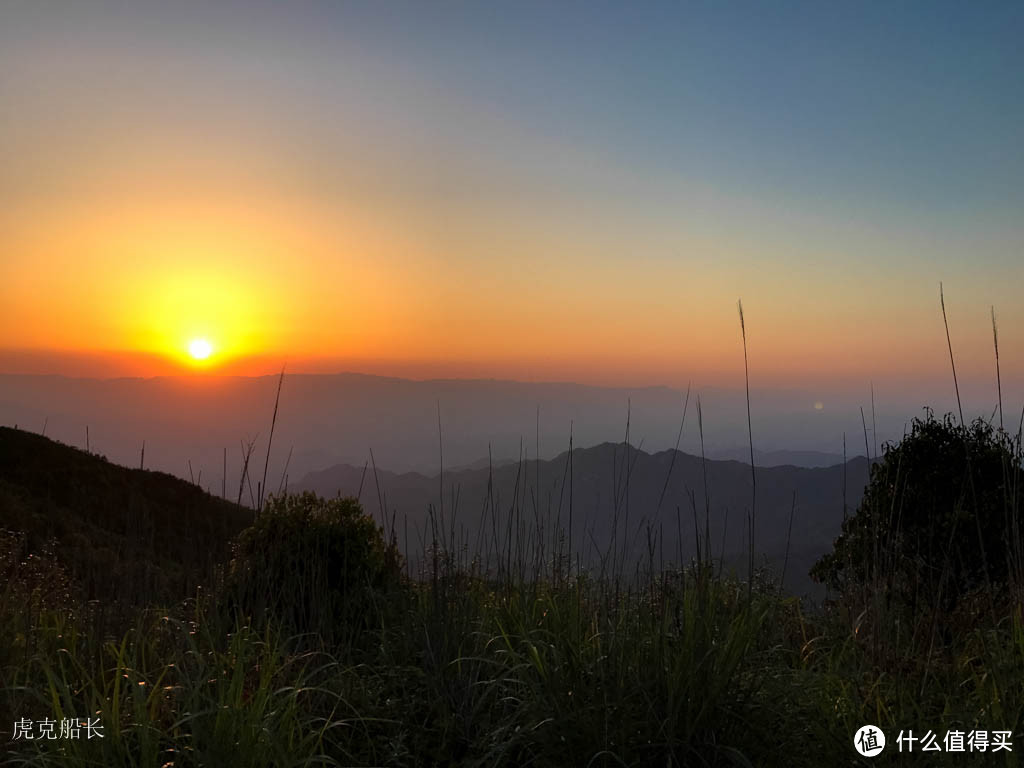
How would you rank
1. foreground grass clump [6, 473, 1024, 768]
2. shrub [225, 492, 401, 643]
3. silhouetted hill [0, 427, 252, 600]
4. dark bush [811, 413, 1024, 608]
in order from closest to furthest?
1. foreground grass clump [6, 473, 1024, 768]
2. shrub [225, 492, 401, 643]
3. dark bush [811, 413, 1024, 608]
4. silhouetted hill [0, 427, 252, 600]

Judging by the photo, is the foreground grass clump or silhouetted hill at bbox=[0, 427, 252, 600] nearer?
the foreground grass clump

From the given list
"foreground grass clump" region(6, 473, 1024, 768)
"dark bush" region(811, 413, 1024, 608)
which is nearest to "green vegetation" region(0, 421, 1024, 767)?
"foreground grass clump" region(6, 473, 1024, 768)

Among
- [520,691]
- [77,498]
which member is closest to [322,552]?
[520,691]

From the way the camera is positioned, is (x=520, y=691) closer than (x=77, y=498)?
Yes

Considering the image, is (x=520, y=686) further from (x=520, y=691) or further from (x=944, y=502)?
(x=944, y=502)

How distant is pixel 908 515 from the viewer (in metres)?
7.88

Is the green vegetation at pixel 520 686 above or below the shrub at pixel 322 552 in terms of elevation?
below

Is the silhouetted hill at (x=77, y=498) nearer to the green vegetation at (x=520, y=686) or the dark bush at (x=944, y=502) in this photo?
the green vegetation at (x=520, y=686)

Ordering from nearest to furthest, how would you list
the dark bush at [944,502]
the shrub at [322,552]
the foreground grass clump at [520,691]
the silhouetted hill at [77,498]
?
the foreground grass clump at [520,691] < the shrub at [322,552] < the dark bush at [944,502] < the silhouetted hill at [77,498]

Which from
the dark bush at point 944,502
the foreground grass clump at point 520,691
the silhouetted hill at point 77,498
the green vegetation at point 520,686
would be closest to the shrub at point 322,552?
the green vegetation at point 520,686

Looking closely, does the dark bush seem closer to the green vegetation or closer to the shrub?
the green vegetation

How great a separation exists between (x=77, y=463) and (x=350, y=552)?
69.2ft

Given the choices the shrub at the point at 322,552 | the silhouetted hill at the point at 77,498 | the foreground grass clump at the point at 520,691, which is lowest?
the foreground grass clump at the point at 520,691

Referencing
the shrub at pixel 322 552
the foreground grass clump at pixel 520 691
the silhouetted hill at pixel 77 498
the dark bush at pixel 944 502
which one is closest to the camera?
the foreground grass clump at pixel 520 691
